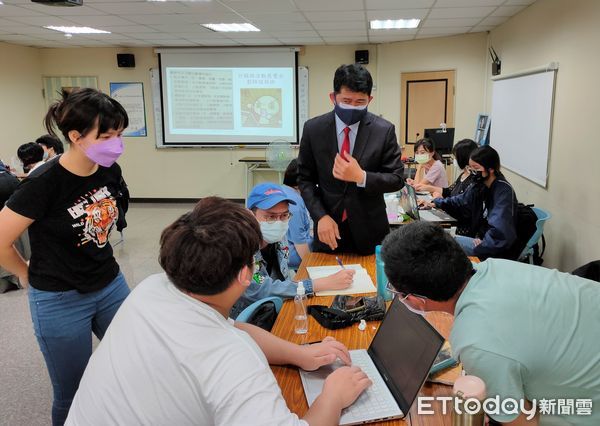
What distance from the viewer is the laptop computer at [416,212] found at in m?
3.46

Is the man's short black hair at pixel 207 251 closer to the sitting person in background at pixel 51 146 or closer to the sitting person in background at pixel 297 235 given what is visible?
the sitting person in background at pixel 297 235

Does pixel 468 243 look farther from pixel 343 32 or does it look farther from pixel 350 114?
pixel 343 32

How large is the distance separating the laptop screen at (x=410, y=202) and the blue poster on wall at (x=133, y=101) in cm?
551

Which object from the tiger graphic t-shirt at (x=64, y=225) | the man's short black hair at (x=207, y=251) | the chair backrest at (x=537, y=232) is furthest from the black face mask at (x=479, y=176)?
the man's short black hair at (x=207, y=251)

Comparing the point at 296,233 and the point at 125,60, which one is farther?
the point at 125,60

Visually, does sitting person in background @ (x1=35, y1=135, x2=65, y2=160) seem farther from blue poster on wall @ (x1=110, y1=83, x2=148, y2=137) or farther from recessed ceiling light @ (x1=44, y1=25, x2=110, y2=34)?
blue poster on wall @ (x1=110, y1=83, x2=148, y2=137)

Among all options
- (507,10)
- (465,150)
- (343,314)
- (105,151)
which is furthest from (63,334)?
(507,10)

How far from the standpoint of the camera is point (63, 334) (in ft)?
5.45

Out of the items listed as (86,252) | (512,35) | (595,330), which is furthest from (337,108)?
(512,35)

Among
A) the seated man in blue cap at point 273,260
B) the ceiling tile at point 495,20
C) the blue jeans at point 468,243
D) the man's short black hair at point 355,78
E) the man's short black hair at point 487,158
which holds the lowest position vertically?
the blue jeans at point 468,243

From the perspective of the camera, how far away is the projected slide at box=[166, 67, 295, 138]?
24.3 feet

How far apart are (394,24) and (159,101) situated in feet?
13.5

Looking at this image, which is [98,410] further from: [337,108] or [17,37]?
[17,37]

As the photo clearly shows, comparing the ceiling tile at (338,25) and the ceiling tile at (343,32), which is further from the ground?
the ceiling tile at (343,32)
